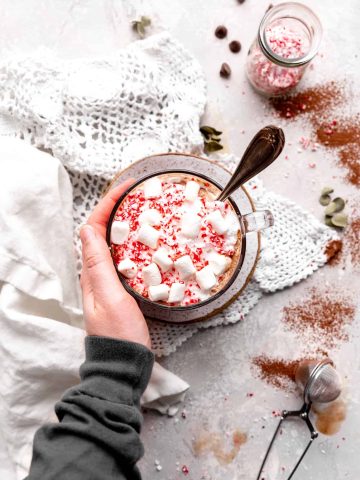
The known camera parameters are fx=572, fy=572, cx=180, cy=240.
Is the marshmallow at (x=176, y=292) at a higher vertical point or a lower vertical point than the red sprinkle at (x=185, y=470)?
higher

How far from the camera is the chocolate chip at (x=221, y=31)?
1.46 metres

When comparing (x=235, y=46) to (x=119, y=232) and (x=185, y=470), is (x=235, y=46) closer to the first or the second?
(x=119, y=232)

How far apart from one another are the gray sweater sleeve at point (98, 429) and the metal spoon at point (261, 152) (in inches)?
16.1

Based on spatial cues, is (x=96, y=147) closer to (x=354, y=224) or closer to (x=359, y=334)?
(x=354, y=224)

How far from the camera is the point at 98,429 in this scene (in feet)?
3.46

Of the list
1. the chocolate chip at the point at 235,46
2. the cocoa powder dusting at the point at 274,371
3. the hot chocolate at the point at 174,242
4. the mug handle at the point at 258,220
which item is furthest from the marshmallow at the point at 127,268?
the chocolate chip at the point at 235,46

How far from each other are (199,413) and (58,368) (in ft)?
1.27

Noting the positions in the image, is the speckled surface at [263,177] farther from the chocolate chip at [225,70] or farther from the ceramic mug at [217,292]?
the ceramic mug at [217,292]

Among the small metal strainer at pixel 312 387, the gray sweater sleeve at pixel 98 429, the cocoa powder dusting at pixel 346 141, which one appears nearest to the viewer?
the gray sweater sleeve at pixel 98 429

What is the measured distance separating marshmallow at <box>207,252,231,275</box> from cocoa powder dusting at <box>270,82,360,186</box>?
1.53ft

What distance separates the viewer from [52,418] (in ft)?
4.24

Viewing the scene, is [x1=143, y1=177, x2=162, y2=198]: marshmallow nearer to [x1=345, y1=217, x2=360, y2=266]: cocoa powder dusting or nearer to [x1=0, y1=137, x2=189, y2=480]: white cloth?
[x1=0, y1=137, x2=189, y2=480]: white cloth


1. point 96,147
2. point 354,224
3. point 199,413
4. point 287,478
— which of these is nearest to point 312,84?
point 354,224

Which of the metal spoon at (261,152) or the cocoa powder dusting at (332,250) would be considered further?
the cocoa powder dusting at (332,250)
